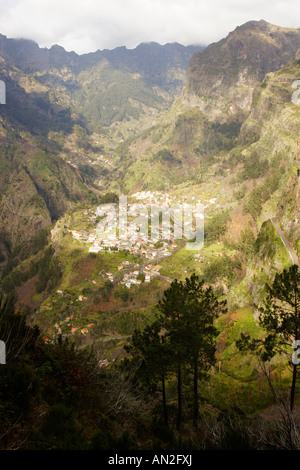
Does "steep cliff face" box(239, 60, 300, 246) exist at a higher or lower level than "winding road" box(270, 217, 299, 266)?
higher

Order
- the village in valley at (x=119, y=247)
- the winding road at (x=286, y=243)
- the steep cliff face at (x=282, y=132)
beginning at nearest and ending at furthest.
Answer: the winding road at (x=286, y=243)
the steep cliff face at (x=282, y=132)
the village in valley at (x=119, y=247)

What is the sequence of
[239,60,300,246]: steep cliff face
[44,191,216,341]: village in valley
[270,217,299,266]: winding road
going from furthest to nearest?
[44,191,216,341]: village in valley < [239,60,300,246]: steep cliff face < [270,217,299,266]: winding road

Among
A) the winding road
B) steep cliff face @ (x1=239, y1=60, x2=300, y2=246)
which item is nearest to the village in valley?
steep cliff face @ (x1=239, y1=60, x2=300, y2=246)

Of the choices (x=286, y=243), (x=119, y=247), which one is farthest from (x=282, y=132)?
(x=286, y=243)

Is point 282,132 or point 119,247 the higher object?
point 282,132

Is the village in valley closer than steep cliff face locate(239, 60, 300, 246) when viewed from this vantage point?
No

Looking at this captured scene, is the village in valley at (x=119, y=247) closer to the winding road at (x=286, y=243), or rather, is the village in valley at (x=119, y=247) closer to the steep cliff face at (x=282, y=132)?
the steep cliff face at (x=282, y=132)

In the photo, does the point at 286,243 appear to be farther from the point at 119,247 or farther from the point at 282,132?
the point at 282,132

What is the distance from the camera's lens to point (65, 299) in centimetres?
7594

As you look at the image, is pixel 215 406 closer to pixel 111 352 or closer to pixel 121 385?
pixel 121 385

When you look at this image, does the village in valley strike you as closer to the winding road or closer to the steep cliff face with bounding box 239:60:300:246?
the steep cliff face with bounding box 239:60:300:246

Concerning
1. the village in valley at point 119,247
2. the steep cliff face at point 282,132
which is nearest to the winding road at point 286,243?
the steep cliff face at point 282,132
